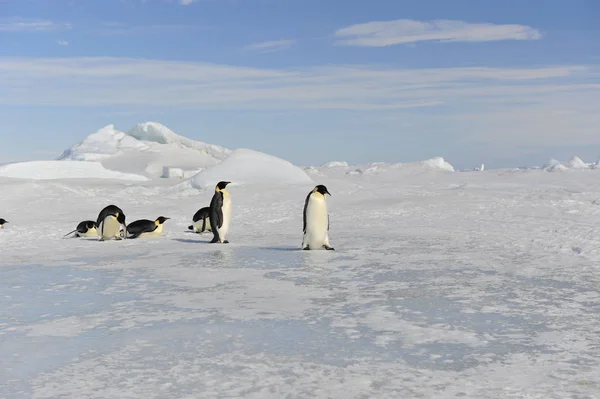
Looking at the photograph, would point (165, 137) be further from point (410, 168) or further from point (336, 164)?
point (410, 168)

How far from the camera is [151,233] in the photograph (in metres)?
11.0

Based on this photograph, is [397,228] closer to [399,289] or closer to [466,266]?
[466,266]

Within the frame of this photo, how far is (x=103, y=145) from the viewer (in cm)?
3594

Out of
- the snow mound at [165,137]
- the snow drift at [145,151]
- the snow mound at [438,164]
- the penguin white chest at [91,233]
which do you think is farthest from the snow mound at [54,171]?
the penguin white chest at [91,233]

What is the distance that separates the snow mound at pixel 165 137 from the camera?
37188 millimetres

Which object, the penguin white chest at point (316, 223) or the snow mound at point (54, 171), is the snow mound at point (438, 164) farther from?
the penguin white chest at point (316, 223)

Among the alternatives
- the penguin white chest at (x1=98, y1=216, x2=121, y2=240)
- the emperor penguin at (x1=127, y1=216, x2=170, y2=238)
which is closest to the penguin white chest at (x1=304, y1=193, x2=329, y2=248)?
the emperor penguin at (x1=127, y1=216, x2=170, y2=238)

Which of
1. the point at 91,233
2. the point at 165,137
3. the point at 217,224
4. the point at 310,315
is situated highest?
the point at 165,137

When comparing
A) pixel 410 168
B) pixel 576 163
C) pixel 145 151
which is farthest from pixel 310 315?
pixel 145 151

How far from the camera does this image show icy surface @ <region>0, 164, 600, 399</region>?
10.3ft

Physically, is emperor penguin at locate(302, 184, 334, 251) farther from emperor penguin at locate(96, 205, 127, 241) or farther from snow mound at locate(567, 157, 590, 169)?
snow mound at locate(567, 157, 590, 169)

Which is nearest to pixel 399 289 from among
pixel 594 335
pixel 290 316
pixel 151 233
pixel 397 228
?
pixel 290 316

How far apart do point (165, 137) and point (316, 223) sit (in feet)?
98.1

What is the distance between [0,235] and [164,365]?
8587 millimetres
